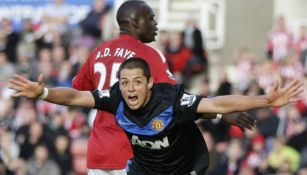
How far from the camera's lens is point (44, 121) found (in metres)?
17.4

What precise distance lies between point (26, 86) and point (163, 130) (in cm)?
108

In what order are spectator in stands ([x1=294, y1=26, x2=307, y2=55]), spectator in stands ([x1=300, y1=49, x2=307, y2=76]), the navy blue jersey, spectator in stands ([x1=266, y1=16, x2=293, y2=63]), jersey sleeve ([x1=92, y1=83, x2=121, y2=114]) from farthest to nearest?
spectator in stands ([x1=266, y1=16, x2=293, y2=63])
spectator in stands ([x1=294, y1=26, x2=307, y2=55])
spectator in stands ([x1=300, y1=49, x2=307, y2=76])
jersey sleeve ([x1=92, y1=83, x2=121, y2=114])
the navy blue jersey

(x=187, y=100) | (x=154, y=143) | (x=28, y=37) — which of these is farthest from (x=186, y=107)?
(x=28, y=37)

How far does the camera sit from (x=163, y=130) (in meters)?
8.30

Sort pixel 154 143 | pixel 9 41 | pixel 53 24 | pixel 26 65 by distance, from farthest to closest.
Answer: pixel 53 24 → pixel 9 41 → pixel 26 65 → pixel 154 143

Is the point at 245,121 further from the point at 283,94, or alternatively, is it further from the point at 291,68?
the point at 291,68

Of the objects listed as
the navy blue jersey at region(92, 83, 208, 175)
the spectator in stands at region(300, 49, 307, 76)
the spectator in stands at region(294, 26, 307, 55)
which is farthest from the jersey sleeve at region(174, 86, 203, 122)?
the spectator in stands at region(294, 26, 307, 55)

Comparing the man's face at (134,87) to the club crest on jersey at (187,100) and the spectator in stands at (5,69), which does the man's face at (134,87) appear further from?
the spectator in stands at (5,69)

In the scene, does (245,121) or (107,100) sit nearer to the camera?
(107,100)

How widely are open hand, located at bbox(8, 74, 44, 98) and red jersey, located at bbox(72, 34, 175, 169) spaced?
Answer: 129cm

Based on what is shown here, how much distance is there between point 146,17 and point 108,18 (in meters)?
9.78

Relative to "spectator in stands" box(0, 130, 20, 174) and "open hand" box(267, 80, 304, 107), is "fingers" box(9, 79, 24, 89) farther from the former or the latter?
"spectator in stands" box(0, 130, 20, 174)

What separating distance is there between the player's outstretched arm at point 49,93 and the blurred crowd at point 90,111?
6.28m

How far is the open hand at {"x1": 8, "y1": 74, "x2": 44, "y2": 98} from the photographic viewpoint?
8.04 meters
